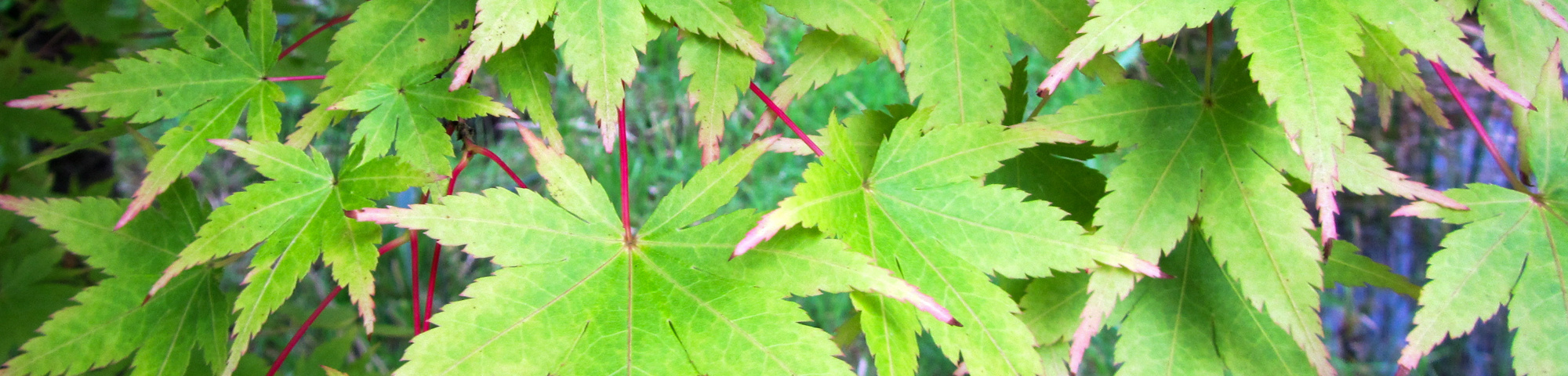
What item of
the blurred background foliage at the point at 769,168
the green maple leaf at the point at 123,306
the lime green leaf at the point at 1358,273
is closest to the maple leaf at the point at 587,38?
the green maple leaf at the point at 123,306

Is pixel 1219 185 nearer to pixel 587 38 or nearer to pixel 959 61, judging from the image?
pixel 959 61

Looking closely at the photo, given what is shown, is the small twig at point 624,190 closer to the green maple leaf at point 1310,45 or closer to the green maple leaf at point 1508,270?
the green maple leaf at point 1310,45

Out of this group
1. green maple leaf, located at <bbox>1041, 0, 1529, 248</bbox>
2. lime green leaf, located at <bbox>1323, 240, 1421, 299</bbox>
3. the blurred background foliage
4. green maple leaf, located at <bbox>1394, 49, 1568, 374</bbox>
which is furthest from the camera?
the blurred background foliage

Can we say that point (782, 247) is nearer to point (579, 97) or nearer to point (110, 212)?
point (110, 212)

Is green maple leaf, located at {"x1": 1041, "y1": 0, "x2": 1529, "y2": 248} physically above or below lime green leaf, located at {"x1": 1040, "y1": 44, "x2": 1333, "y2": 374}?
above

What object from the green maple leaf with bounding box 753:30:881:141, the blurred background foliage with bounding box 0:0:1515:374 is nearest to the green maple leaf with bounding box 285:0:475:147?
the green maple leaf with bounding box 753:30:881:141

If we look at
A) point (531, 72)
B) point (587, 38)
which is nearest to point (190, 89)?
point (531, 72)

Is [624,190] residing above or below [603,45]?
below

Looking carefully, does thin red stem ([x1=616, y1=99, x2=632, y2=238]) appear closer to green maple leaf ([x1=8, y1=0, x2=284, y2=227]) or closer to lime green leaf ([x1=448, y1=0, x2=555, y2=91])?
lime green leaf ([x1=448, y1=0, x2=555, y2=91])
